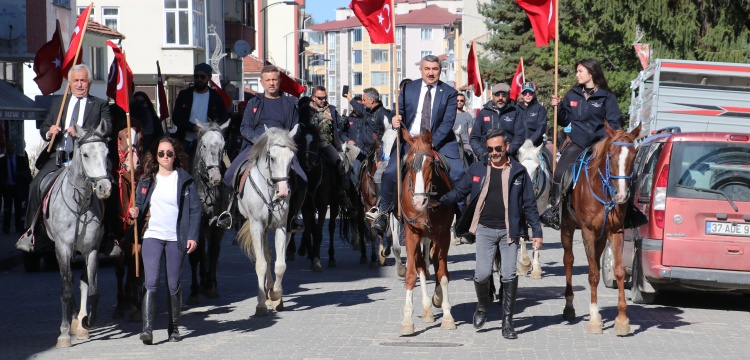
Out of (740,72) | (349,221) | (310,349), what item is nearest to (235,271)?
(349,221)

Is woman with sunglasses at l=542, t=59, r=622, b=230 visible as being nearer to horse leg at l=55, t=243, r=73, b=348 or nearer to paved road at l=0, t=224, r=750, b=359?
paved road at l=0, t=224, r=750, b=359

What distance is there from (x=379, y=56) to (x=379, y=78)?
304cm

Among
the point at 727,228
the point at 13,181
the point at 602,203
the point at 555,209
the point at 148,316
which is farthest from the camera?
the point at 13,181

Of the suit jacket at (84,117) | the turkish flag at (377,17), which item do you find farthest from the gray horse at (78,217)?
the turkish flag at (377,17)

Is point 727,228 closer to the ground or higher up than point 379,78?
closer to the ground

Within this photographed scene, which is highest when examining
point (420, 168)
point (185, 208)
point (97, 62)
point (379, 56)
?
point (379, 56)

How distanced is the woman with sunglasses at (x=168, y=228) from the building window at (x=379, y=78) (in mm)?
158972

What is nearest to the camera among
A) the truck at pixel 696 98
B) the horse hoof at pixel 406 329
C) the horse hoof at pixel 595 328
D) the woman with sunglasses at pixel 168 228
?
the woman with sunglasses at pixel 168 228

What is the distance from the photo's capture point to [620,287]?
1194cm

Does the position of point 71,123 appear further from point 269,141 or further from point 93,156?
point 269,141

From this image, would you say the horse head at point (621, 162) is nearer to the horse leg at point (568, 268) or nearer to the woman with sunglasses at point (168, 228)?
the horse leg at point (568, 268)

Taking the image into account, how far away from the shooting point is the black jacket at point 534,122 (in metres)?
17.2

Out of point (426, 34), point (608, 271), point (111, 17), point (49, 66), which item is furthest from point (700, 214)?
point (426, 34)

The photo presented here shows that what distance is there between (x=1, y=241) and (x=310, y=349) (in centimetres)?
1385
